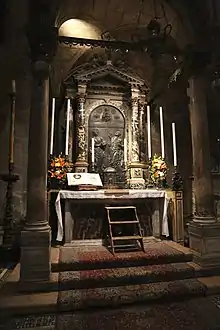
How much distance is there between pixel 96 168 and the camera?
5.29 meters

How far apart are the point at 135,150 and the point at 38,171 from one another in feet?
8.74

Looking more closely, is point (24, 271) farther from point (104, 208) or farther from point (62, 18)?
point (62, 18)

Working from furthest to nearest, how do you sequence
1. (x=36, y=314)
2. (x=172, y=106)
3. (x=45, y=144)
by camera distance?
1. (x=172, y=106)
2. (x=45, y=144)
3. (x=36, y=314)

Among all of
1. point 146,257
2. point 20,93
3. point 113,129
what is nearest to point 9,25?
point 20,93

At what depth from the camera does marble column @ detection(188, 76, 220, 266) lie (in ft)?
11.3

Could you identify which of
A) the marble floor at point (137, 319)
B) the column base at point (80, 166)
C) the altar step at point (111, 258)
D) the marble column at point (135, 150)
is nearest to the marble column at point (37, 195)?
the altar step at point (111, 258)

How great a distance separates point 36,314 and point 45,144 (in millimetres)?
1870

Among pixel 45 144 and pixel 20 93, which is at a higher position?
pixel 20 93

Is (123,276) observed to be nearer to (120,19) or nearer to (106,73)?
(106,73)

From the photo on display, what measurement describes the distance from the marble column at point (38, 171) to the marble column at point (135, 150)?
2367mm

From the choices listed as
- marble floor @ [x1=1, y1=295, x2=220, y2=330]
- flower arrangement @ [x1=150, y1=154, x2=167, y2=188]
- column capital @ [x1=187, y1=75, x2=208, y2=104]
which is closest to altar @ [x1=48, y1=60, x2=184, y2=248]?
flower arrangement @ [x1=150, y1=154, x2=167, y2=188]

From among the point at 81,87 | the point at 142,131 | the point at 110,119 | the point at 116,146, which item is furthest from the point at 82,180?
the point at 81,87

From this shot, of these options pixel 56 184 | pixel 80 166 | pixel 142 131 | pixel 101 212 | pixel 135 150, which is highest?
pixel 142 131

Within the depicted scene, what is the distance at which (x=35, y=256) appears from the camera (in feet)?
9.85
